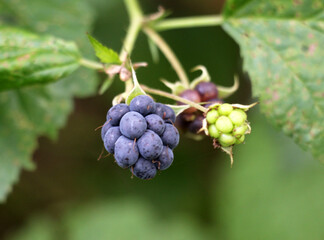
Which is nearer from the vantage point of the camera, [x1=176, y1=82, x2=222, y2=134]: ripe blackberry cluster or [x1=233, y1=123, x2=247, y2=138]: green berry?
[x1=233, y1=123, x2=247, y2=138]: green berry

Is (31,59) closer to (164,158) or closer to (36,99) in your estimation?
(36,99)

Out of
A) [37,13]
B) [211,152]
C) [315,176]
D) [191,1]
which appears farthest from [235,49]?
A: [37,13]

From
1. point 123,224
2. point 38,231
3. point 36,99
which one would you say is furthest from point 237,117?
A: point 38,231

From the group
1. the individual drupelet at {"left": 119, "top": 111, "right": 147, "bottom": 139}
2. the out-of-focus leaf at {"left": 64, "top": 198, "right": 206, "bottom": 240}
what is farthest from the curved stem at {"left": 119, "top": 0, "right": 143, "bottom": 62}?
the out-of-focus leaf at {"left": 64, "top": 198, "right": 206, "bottom": 240}

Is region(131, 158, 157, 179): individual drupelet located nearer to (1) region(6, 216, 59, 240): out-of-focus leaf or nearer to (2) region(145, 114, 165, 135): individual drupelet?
(2) region(145, 114, 165, 135): individual drupelet

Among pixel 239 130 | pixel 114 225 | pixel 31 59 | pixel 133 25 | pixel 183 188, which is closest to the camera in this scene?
pixel 239 130

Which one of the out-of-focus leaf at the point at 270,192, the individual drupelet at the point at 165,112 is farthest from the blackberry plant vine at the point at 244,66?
the out-of-focus leaf at the point at 270,192
